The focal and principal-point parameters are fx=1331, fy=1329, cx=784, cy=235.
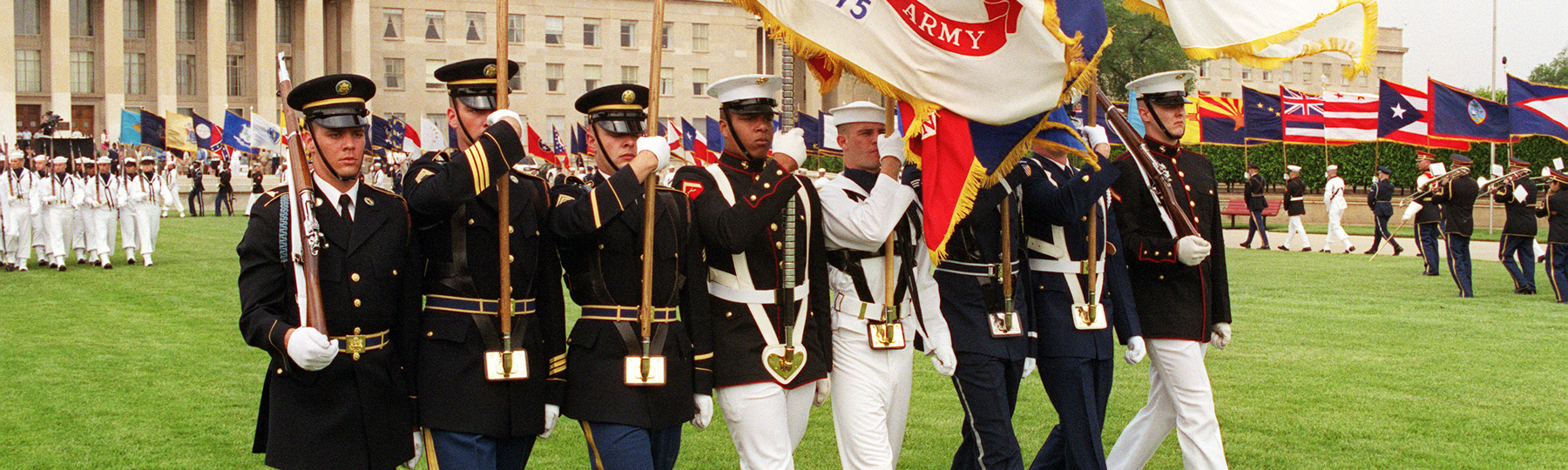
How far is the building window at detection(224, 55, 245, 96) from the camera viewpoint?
82375mm

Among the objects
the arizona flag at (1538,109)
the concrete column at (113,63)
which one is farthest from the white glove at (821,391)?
the concrete column at (113,63)

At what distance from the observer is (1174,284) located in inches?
254

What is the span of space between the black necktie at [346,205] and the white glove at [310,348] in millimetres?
517

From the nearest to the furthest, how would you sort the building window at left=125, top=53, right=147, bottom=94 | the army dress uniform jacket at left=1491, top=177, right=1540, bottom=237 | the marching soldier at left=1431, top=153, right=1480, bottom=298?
the marching soldier at left=1431, top=153, right=1480, bottom=298, the army dress uniform jacket at left=1491, top=177, right=1540, bottom=237, the building window at left=125, top=53, right=147, bottom=94

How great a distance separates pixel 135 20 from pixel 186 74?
425 cm

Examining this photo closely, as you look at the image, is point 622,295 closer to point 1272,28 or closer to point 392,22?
point 1272,28

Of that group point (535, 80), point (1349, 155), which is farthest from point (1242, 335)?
point (535, 80)

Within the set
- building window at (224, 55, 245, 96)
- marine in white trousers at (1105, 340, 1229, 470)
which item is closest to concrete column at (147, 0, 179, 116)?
building window at (224, 55, 245, 96)

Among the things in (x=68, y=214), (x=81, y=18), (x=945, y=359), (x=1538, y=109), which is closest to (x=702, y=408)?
(x=945, y=359)

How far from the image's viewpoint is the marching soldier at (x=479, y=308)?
4.65m

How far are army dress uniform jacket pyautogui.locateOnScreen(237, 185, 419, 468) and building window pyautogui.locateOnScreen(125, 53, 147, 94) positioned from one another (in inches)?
3332

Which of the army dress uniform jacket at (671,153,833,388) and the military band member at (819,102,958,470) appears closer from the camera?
the army dress uniform jacket at (671,153,833,388)

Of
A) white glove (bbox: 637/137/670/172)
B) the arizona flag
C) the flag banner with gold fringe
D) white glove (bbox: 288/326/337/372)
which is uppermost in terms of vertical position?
the arizona flag

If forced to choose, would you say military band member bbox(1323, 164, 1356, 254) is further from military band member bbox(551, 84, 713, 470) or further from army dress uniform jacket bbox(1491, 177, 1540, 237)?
military band member bbox(551, 84, 713, 470)
